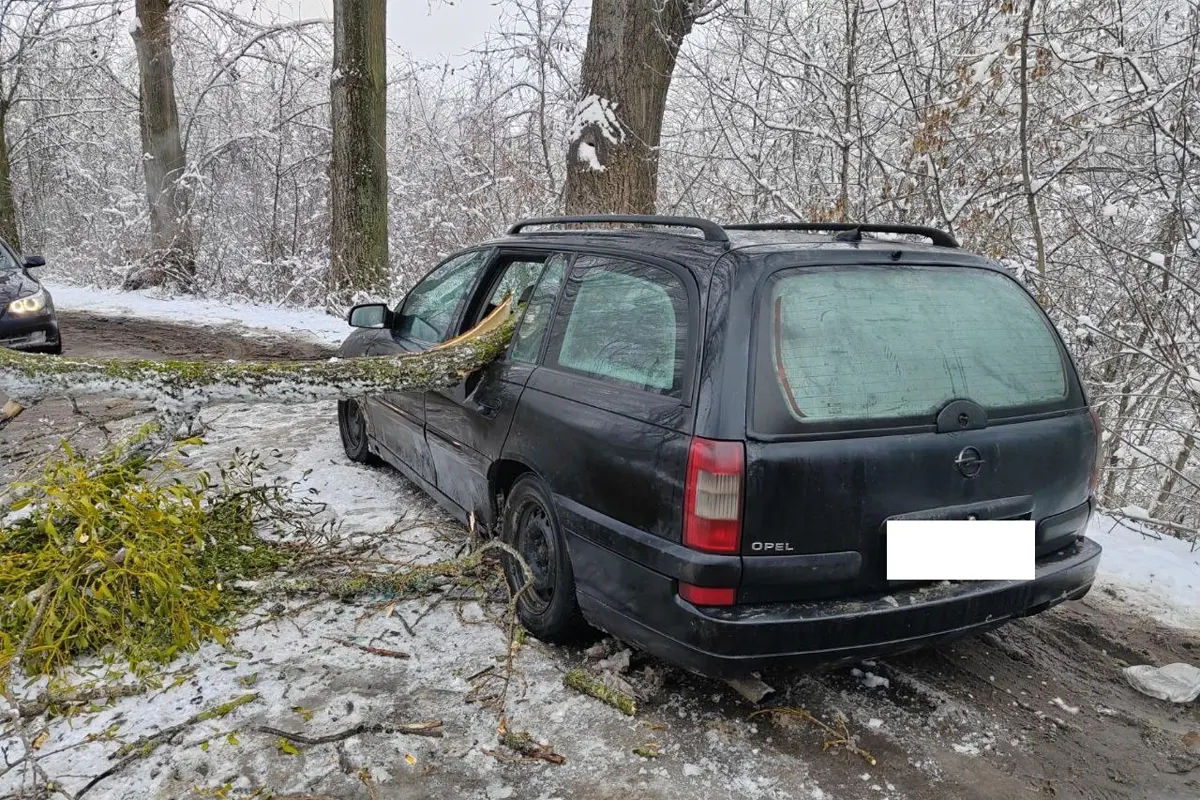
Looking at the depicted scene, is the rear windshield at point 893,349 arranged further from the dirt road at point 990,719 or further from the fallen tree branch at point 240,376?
the fallen tree branch at point 240,376

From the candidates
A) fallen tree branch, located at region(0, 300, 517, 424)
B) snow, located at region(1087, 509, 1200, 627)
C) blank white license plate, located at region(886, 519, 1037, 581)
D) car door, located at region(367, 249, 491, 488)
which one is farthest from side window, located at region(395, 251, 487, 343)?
snow, located at region(1087, 509, 1200, 627)

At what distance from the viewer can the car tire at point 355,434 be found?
527 centimetres

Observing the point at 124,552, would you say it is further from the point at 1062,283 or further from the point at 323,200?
the point at 323,200

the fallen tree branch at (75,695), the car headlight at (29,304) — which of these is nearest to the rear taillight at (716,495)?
the fallen tree branch at (75,695)

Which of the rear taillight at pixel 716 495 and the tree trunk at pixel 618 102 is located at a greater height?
the tree trunk at pixel 618 102

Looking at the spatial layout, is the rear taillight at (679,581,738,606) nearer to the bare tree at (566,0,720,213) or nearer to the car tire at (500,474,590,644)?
the car tire at (500,474,590,644)

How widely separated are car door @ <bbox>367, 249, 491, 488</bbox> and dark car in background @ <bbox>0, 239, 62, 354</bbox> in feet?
16.5

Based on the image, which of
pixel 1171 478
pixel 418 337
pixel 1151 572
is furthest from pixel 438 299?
pixel 1171 478

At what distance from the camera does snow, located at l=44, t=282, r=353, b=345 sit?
11.6 metres

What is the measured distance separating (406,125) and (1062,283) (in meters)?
14.4

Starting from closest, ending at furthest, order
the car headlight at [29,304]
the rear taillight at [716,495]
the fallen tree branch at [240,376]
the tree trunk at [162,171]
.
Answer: the rear taillight at [716,495] → the fallen tree branch at [240,376] → the car headlight at [29,304] → the tree trunk at [162,171]

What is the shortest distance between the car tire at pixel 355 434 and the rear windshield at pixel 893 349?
3387 millimetres

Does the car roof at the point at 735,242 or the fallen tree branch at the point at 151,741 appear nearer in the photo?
the fallen tree branch at the point at 151,741

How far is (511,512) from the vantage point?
132 inches
